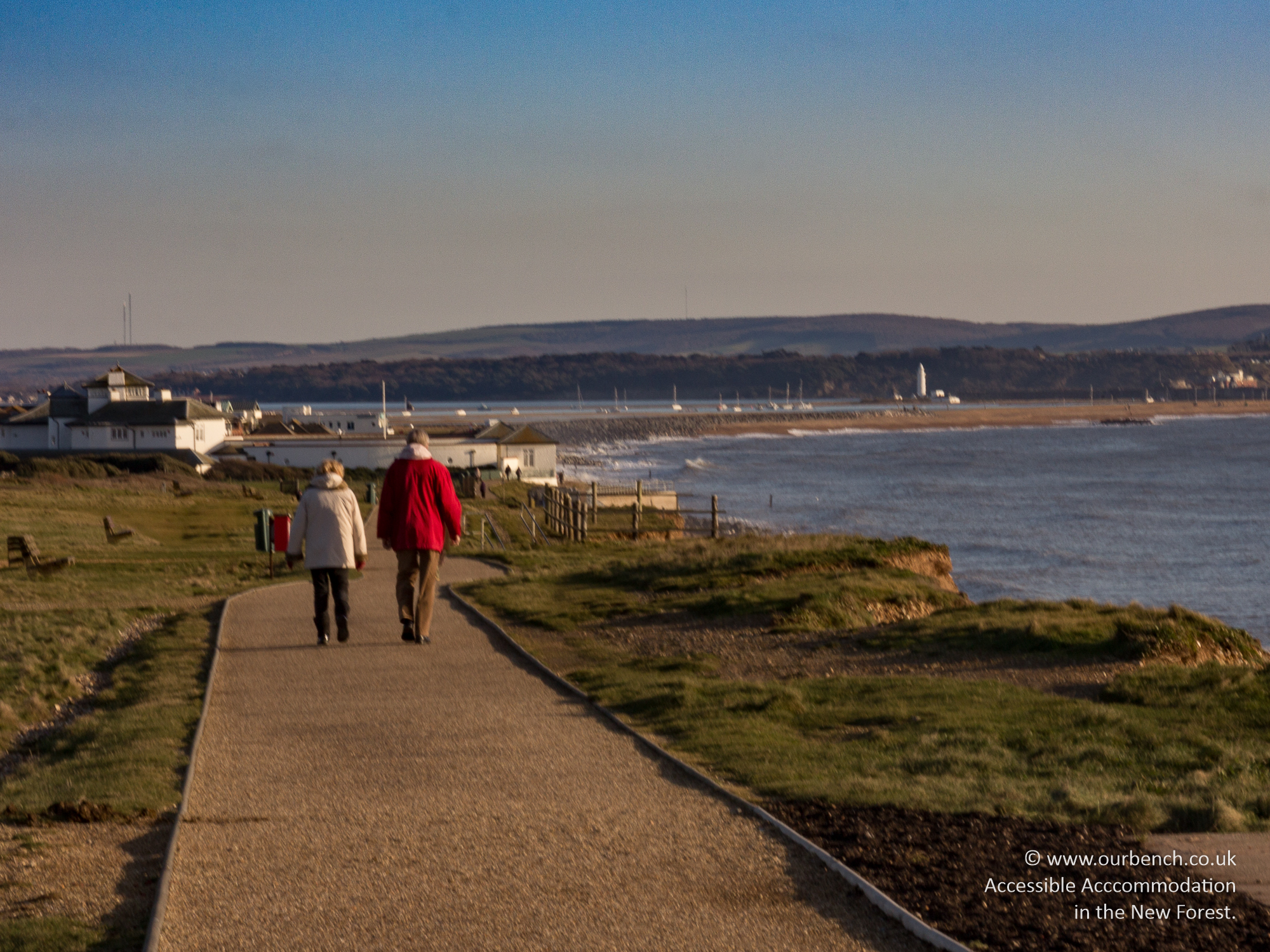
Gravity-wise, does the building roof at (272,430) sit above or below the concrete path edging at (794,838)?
above

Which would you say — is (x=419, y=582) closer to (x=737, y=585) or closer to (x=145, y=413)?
(x=737, y=585)

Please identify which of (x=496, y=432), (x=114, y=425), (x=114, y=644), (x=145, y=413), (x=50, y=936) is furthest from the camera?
(x=496, y=432)

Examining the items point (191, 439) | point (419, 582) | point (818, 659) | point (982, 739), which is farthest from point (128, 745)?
point (191, 439)

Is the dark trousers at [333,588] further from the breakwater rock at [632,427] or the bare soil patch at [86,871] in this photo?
the breakwater rock at [632,427]

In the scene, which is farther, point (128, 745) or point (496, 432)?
point (496, 432)

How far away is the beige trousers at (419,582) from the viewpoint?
12.0 metres

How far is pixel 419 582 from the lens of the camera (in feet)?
41.4

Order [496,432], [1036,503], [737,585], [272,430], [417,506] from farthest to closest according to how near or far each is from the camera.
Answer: [272,430]
[496,432]
[1036,503]
[737,585]
[417,506]

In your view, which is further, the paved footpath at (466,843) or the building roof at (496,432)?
the building roof at (496,432)

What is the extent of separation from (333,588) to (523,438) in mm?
70874

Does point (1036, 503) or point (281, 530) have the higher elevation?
point (281, 530)

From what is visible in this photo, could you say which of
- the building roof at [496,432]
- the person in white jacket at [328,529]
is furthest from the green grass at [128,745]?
the building roof at [496,432]

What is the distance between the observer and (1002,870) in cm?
584

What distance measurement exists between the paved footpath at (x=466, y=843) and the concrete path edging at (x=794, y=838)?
5 cm
